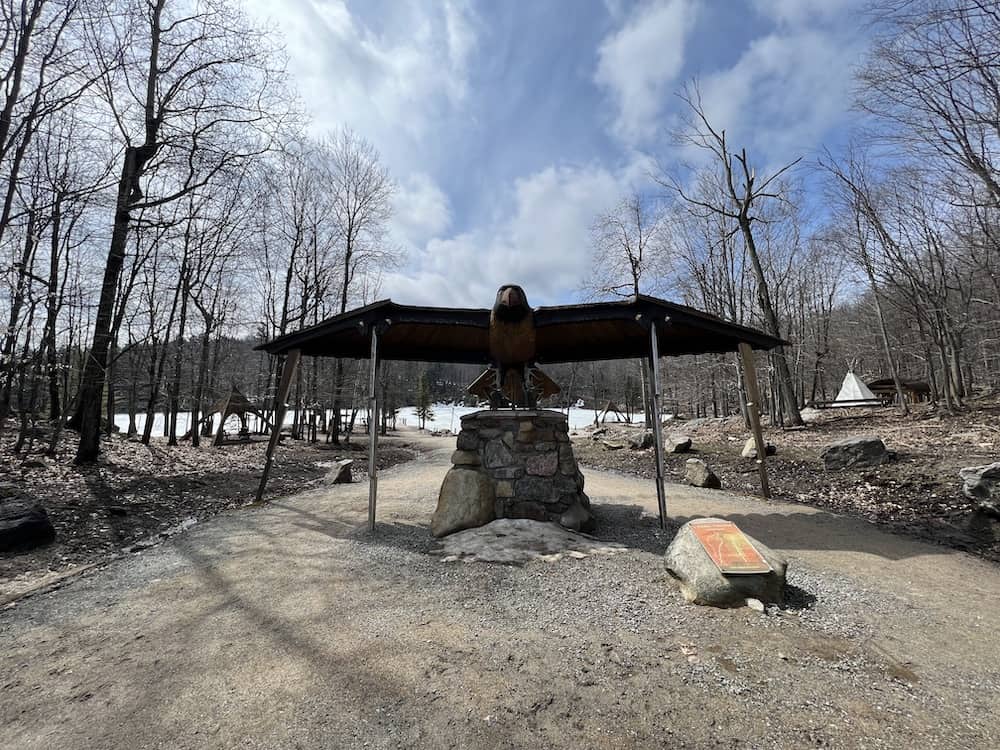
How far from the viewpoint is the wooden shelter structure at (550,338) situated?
6430mm

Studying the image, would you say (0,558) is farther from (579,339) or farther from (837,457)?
(837,457)

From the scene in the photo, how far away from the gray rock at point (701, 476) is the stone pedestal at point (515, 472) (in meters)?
4.51

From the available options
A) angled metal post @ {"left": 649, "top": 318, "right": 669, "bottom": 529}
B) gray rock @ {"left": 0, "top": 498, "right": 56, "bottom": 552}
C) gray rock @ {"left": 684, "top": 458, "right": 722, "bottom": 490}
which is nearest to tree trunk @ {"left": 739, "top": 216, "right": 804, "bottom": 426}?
gray rock @ {"left": 684, "top": 458, "right": 722, "bottom": 490}

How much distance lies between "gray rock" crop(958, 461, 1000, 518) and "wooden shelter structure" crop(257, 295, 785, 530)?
96.9 inches

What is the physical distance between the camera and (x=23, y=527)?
5125mm

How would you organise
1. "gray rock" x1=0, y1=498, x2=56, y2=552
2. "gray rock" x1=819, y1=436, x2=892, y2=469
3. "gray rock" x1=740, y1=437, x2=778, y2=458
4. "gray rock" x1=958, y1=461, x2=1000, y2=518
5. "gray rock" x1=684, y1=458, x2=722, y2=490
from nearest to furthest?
"gray rock" x1=0, y1=498, x2=56, y2=552 < "gray rock" x1=958, y1=461, x2=1000, y2=518 < "gray rock" x1=819, y1=436, x2=892, y2=469 < "gray rock" x1=684, y1=458, x2=722, y2=490 < "gray rock" x1=740, y1=437, x2=778, y2=458

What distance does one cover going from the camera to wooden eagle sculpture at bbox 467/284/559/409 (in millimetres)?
6414

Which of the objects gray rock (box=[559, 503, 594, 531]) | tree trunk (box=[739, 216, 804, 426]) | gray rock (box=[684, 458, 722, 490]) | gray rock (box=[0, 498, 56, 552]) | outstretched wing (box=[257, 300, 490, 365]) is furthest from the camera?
tree trunk (box=[739, 216, 804, 426])

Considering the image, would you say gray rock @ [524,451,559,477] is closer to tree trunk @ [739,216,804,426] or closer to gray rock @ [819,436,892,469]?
gray rock @ [819,436,892,469]

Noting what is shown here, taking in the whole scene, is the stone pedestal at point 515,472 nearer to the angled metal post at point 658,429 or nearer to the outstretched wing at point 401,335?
the angled metal post at point 658,429

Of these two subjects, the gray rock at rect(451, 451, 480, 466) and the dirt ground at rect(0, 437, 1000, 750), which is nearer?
the dirt ground at rect(0, 437, 1000, 750)

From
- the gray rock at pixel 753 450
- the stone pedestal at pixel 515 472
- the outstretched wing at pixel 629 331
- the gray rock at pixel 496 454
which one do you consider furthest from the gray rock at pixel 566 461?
the gray rock at pixel 753 450

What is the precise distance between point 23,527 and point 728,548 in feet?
25.6

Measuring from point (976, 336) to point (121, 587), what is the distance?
118ft
